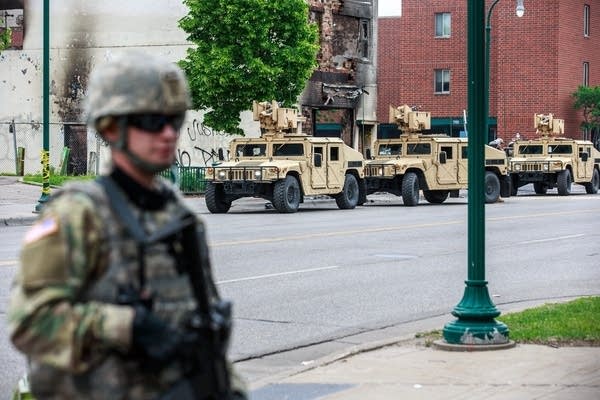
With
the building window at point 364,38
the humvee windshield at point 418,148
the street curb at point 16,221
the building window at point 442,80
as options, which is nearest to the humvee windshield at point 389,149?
the humvee windshield at point 418,148

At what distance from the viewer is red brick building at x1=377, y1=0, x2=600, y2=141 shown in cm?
6059

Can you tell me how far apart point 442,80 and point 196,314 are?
203 ft

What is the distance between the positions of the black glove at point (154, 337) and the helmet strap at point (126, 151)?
0.37 metres

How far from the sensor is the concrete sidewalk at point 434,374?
8328mm

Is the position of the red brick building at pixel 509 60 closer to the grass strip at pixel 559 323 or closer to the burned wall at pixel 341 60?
the burned wall at pixel 341 60

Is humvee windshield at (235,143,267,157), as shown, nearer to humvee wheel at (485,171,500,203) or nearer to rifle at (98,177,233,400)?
humvee wheel at (485,171,500,203)

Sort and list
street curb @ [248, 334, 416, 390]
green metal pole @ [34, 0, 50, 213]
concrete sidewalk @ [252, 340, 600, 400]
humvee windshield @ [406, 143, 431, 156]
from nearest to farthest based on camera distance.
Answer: concrete sidewalk @ [252, 340, 600, 400] → street curb @ [248, 334, 416, 390] → green metal pole @ [34, 0, 50, 213] → humvee windshield @ [406, 143, 431, 156]

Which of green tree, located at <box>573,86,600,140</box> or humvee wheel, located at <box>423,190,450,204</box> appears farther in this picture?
green tree, located at <box>573,86,600,140</box>

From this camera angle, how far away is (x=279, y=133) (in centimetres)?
3328

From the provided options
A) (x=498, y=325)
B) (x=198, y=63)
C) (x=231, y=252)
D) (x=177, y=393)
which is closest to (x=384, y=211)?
(x=198, y=63)

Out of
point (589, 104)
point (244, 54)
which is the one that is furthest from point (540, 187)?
point (589, 104)

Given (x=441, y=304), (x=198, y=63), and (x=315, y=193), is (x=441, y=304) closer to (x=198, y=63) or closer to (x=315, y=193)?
(x=315, y=193)

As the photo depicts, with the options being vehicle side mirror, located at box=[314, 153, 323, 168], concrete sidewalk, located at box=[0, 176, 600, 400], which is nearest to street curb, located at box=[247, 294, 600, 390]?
concrete sidewalk, located at box=[0, 176, 600, 400]

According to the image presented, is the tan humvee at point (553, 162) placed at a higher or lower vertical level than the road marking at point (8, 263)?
higher
